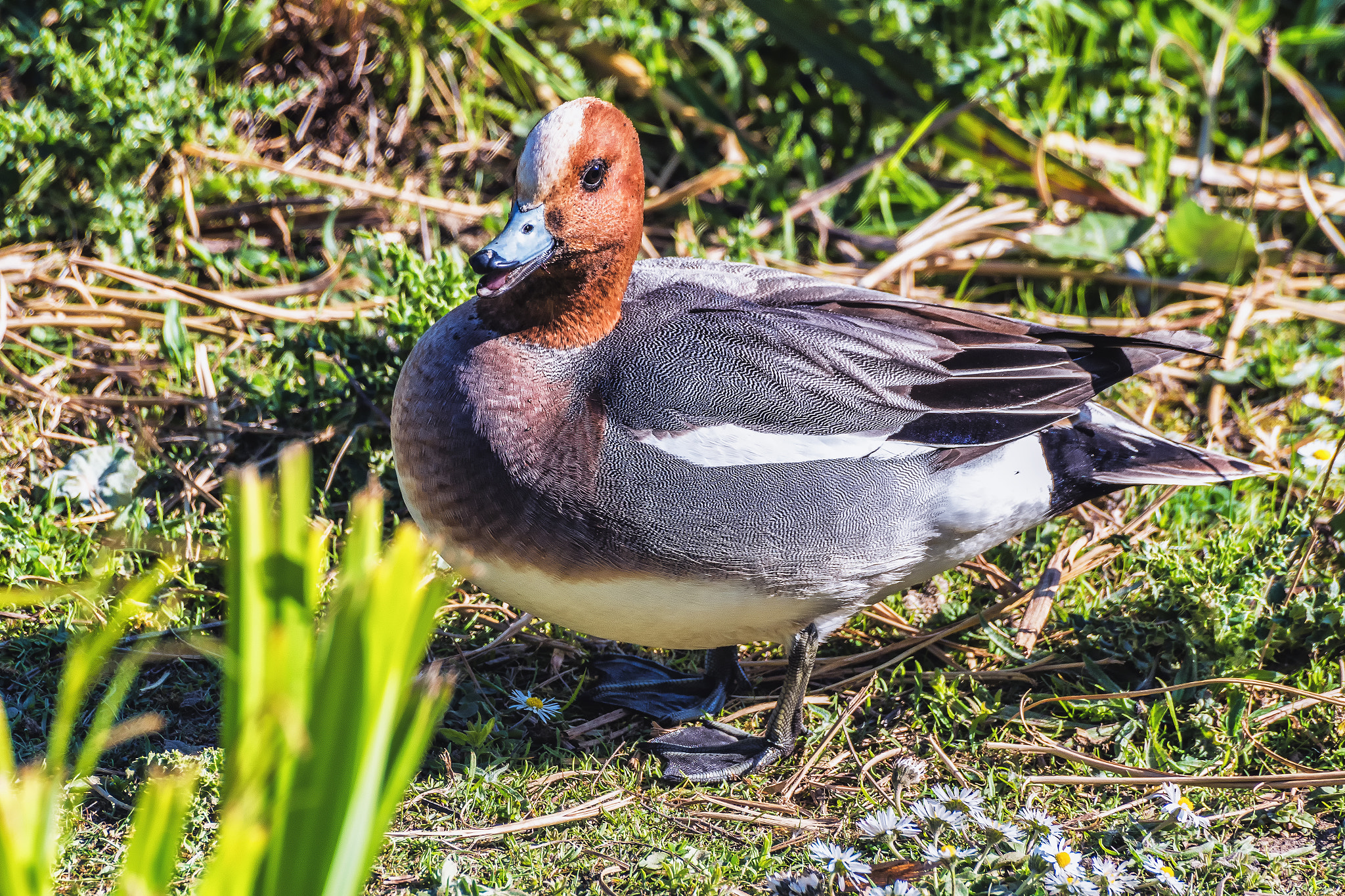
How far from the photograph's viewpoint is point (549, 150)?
7.31ft

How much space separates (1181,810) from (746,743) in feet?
2.85

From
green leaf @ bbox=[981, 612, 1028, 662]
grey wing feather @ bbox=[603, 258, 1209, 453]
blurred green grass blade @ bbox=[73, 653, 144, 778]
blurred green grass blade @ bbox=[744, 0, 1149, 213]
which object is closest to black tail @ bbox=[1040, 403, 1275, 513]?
grey wing feather @ bbox=[603, 258, 1209, 453]

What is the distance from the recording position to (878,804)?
2385 mm

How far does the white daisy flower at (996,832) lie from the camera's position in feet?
6.79

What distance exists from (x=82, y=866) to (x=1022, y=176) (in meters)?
3.60

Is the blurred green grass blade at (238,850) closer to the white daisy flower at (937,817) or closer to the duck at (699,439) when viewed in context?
the duck at (699,439)

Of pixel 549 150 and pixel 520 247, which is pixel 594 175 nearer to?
pixel 549 150

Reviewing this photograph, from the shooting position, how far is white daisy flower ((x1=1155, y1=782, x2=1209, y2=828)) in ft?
7.38

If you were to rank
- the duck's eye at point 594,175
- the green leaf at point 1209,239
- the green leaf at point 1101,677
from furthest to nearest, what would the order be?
the green leaf at point 1209,239 → the green leaf at point 1101,677 → the duck's eye at point 594,175

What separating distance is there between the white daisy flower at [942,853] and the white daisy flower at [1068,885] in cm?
14

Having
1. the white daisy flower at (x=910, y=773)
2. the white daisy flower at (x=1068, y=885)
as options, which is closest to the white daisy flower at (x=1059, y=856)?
the white daisy flower at (x=1068, y=885)

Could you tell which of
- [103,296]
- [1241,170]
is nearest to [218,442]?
[103,296]


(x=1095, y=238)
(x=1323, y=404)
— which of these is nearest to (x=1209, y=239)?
(x=1095, y=238)

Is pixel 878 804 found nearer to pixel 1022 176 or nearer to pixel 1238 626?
pixel 1238 626
